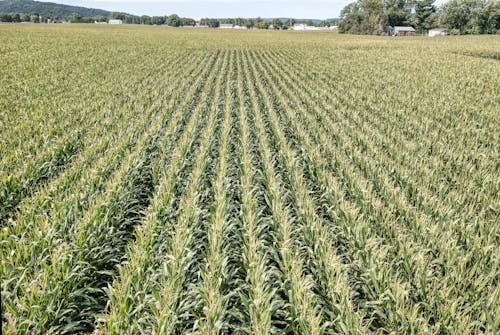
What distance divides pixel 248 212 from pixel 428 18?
455 ft

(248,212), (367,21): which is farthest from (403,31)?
(248,212)

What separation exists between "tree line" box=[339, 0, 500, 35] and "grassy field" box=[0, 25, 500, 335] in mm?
98675

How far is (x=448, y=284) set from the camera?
4430mm

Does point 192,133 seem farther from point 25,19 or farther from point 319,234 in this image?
point 25,19

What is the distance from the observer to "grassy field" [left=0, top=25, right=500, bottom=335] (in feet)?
12.7

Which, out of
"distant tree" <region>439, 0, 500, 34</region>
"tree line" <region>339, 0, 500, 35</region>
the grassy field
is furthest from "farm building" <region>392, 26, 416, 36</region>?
A: the grassy field

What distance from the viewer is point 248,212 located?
5.89 metres

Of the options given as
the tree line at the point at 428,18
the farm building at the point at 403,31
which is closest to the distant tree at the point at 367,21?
the tree line at the point at 428,18

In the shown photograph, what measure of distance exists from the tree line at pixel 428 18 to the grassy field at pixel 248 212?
98.7 metres

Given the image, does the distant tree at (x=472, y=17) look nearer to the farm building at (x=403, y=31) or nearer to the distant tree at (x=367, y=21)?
the farm building at (x=403, y=31)

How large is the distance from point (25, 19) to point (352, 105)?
681 feet

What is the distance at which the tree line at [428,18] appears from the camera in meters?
95.8

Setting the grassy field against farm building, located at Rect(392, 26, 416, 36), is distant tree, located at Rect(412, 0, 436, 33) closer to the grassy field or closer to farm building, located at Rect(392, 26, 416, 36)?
farm building, located at Rect(392, 26, 416, 36)

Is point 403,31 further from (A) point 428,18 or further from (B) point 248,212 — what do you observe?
(B) point 248,212
